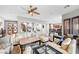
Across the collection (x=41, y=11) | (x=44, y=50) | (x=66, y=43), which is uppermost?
(x=41, y=11)

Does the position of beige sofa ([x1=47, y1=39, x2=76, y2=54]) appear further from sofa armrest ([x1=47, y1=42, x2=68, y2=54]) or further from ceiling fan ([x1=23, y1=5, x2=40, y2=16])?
ceiling fan ([x1=23, y1=5, x2=40, y2=16])

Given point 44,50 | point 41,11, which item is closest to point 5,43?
point 44,50

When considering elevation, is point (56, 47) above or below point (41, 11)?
below

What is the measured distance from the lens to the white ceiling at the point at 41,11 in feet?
8.48

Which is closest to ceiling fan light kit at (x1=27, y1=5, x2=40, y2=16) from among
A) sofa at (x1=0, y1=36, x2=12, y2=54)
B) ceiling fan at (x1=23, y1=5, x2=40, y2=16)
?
ceiling fan at (x1=23, y1=5, x2=40, y2=16)

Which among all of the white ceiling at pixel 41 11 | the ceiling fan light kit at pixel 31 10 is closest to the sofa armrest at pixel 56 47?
the white ceiling at pixel 41 11

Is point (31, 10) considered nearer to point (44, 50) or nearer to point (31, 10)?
point (31, 10)

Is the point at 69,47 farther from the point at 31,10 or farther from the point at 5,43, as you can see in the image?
the point at 5,43

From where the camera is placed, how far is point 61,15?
2615 millimetres

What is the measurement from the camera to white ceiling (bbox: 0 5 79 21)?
8.48 ft

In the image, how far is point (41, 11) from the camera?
8.66 feet

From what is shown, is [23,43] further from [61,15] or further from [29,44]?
[61,15]
